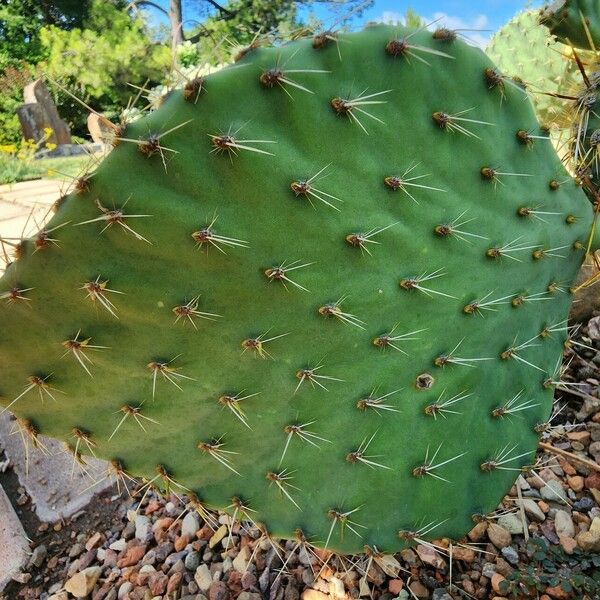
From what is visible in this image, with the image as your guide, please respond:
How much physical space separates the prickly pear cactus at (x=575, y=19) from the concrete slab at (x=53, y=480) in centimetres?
164

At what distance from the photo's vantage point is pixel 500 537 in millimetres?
1266

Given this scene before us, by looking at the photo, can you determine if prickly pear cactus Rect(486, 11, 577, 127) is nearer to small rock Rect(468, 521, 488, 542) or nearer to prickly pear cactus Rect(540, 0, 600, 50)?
prickly pear cactus Rect(540, 0, 600, 50)

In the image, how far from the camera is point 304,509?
0.92 meters

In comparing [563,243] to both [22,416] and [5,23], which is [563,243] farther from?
[5,23]

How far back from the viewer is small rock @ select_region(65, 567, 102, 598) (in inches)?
54.0

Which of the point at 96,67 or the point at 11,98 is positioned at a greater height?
the point at 96,67

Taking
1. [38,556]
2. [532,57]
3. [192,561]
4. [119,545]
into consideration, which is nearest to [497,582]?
[192,561]

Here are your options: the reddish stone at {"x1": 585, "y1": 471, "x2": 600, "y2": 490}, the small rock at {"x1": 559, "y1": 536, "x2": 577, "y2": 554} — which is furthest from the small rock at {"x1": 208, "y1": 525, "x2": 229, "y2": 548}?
the reddish stone at {"x1": 585, "y1": 471, "x2": 600, "y2": 490}

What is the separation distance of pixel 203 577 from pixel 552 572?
79 centimetres

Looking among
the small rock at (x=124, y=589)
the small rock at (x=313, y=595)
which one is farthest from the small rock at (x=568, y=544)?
the small rock at (x=124, y=589)

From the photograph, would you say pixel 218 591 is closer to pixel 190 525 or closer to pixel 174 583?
pixel 174 583

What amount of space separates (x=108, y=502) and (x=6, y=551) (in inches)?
11.3

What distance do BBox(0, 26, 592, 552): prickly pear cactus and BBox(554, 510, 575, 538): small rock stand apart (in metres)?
0.38

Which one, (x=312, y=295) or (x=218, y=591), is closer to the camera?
(x=312, y=295)
